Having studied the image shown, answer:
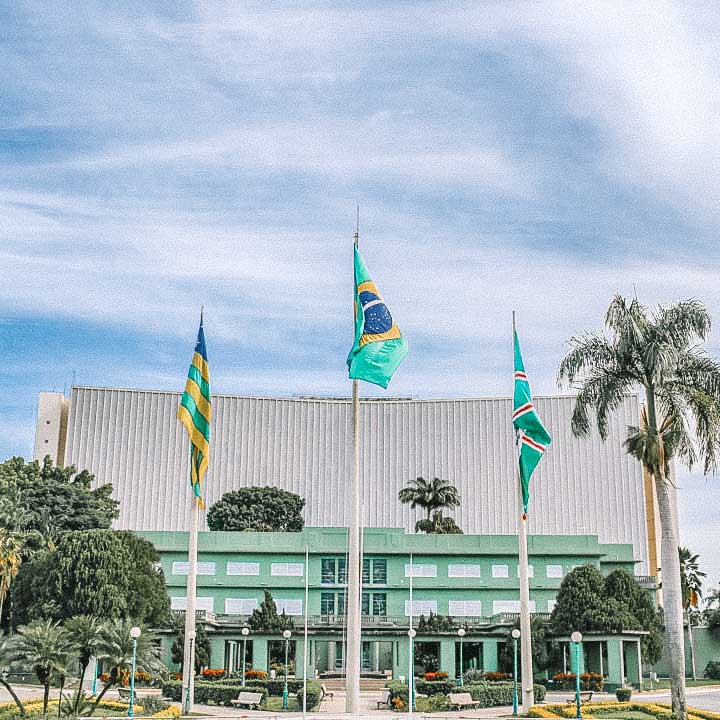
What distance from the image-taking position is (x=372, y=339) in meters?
28.2

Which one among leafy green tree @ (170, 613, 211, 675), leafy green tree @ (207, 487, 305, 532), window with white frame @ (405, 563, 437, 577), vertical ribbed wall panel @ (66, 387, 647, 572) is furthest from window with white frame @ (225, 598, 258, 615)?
vertical ribbed wall panel @ (66, 387, 647, 572)

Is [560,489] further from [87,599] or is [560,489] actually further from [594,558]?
[87,599]

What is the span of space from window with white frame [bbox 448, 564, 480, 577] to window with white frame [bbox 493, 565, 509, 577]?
4.03ft

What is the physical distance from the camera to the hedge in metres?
44.1

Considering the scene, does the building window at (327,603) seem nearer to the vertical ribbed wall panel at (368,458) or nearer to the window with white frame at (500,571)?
the window with white frame at (500,571)

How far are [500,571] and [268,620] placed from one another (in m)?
17.9

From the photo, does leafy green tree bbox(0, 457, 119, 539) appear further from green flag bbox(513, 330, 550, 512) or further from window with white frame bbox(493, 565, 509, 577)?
green flag bbox(513, 330, 550, 512)

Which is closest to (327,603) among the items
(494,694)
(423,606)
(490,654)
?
(423,606)

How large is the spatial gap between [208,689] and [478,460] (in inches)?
2251

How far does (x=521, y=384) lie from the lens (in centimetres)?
3538

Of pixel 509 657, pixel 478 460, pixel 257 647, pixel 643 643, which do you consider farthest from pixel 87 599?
pixel 478 460

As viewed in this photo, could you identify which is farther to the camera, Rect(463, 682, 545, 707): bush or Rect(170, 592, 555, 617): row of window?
Rect(170, 592, 555, 617): row of window

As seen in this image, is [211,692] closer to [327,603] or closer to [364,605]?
[327,603]

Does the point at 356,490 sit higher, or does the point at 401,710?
the point at 356,490
